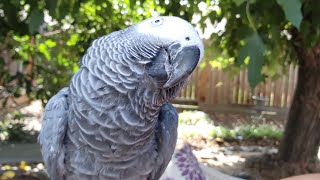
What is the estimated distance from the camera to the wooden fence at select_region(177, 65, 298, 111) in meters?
8.62

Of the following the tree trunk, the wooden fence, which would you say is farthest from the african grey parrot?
the wooden fence

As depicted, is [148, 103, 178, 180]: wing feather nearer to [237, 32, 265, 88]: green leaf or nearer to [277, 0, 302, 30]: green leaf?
[237, 32, 265, 88]: green leaf

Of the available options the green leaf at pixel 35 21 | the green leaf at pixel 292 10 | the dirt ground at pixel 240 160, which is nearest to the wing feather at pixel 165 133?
the green leaf at pixel 292 10

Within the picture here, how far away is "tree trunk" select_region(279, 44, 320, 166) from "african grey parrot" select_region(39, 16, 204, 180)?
2.50 metres

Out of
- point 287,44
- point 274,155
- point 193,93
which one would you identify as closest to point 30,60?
point 287,44

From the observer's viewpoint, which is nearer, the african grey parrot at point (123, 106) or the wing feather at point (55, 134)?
the african grey parrot at point (123, 106)

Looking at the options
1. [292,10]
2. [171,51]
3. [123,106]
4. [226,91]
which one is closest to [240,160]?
[292,10]

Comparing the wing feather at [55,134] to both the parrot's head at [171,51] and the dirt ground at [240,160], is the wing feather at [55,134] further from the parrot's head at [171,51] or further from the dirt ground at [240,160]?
the dirt ground at [240,160]

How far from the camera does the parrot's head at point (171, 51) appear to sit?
3.24 feet

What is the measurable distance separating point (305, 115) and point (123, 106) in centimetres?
281

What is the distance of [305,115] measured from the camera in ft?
11.9

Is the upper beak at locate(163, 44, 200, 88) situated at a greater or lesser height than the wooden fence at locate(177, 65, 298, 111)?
greater

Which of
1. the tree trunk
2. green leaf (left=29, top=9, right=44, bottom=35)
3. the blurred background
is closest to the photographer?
green leaf (left=29, top=9, right=44, bottom=35)

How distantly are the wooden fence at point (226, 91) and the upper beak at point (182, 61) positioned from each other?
7.64 metres
